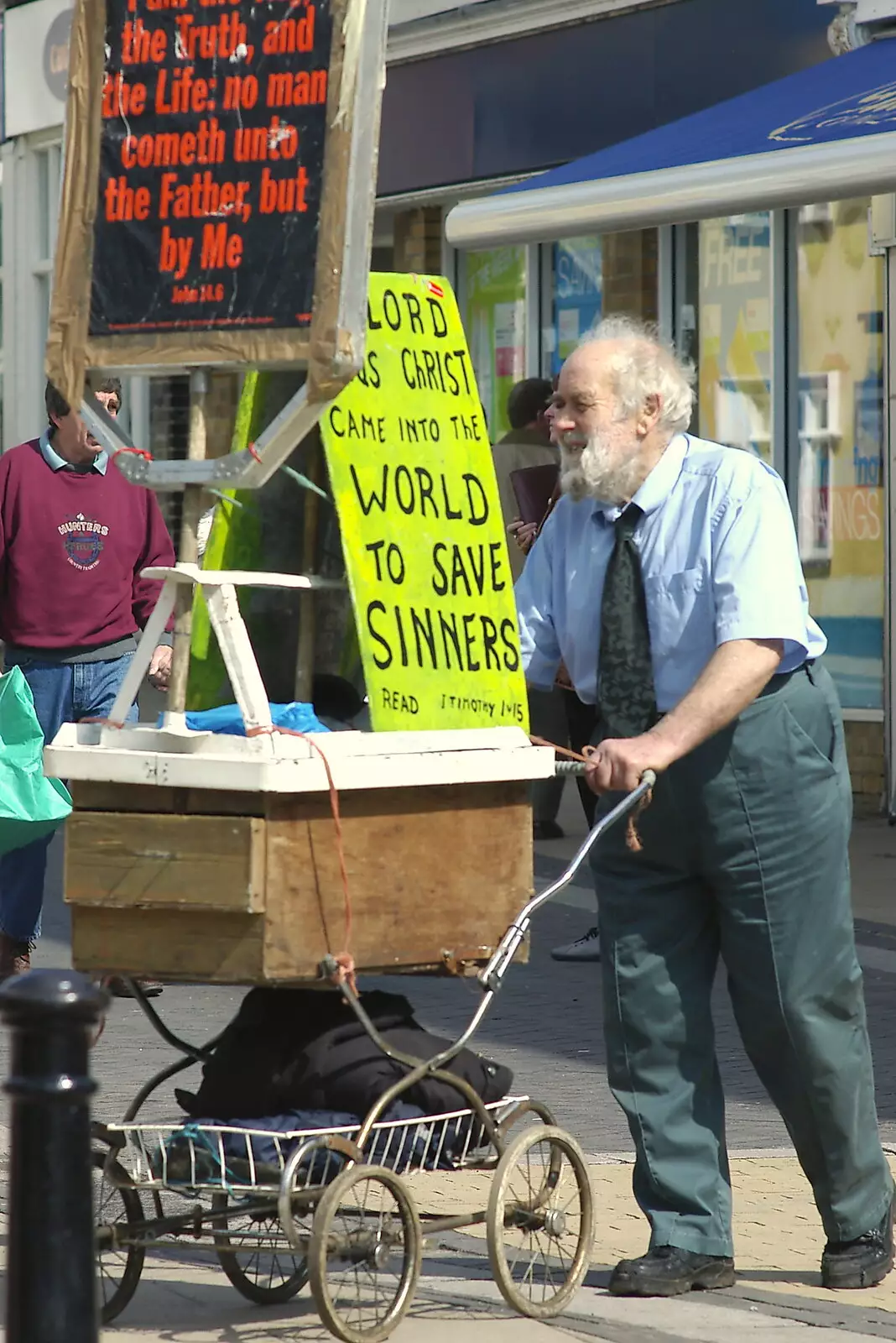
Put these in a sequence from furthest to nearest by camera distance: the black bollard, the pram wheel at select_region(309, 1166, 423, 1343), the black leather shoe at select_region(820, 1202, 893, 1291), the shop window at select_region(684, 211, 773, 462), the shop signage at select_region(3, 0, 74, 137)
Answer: the shop signage at select_region(3, 0, 74, 137) < the shop window at select_region(684, 211, 773, 462) < the black leather shoe at select_region(820, 1202, 893, 1291) < the pram wheel at select_region(309, 1166, 423, 1343) < the black bollard

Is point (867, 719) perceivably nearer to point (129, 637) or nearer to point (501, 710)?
point (129, 637)

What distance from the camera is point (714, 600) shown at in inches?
191

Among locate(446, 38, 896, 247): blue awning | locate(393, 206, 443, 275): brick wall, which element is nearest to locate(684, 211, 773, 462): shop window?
locate(446, 38, 896, 247): blue awning

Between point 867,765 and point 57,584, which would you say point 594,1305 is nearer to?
point 57,584

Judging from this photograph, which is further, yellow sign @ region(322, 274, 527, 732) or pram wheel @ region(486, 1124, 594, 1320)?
yellow sign @ region(322, 274, 527, 732)

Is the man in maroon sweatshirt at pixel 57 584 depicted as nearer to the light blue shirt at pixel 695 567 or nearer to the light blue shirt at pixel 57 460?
the light blue shirt at pixel 57 460

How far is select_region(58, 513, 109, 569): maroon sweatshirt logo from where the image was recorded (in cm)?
759

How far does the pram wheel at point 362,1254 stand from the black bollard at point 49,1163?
96cm

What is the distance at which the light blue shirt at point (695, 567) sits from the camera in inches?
189

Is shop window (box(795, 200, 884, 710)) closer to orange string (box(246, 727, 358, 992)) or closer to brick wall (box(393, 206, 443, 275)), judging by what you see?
brick wall (box(393, 206, 443, 275))

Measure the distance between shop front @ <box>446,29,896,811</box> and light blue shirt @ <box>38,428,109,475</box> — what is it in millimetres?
3325

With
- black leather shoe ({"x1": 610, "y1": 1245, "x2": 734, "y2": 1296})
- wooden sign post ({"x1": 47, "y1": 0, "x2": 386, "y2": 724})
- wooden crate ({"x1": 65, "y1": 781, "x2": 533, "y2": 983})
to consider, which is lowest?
black leather shoe ({"x1": 610, "y1": 1245, "x2": 734, "y2": 1296})

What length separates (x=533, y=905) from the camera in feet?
15.2

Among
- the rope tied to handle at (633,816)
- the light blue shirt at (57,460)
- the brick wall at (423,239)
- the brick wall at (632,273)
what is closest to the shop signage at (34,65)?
the brick wall at (423,239)
